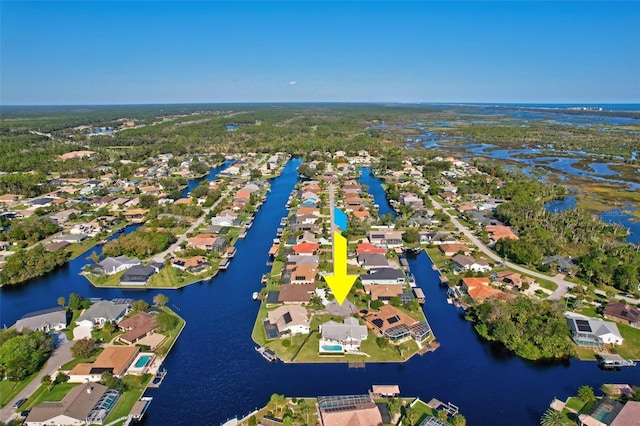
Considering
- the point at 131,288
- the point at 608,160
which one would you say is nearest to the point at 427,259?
the point at 131,288

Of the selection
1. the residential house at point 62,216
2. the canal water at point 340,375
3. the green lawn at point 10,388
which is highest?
the residential house at point 62,216

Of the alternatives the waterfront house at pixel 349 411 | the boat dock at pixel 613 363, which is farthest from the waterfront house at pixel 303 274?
the boat dock at pixel 613 363

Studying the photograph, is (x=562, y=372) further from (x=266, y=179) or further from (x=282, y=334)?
(x=266, y=179)

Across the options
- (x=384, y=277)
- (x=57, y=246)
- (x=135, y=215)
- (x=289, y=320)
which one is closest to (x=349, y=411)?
(x=289, y=320)

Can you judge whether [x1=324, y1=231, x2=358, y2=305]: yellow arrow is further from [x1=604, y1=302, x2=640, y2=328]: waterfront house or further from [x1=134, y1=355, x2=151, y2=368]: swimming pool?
[x1=604, y1=302, x2=640, y2=328]: waterfront house

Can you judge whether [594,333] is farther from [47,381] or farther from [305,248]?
[47,381]

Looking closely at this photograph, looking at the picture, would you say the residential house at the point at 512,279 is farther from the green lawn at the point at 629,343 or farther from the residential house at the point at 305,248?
the residential house at the point at 305,248
